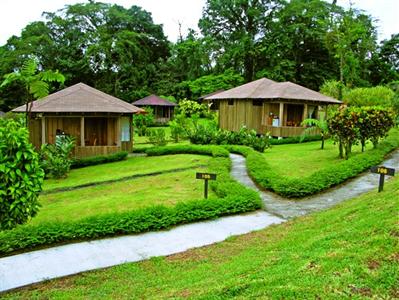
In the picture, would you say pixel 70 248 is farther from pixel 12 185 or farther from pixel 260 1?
pixel 260 1

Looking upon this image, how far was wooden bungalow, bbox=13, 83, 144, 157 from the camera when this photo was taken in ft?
63.9

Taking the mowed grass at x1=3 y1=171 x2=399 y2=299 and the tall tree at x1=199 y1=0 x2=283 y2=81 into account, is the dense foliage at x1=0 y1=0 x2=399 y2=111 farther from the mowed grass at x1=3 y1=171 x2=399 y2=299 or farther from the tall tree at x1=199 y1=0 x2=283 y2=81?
the mowed grass at x1=3 y1=171 x2=399 y2=299

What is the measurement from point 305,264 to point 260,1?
155ft

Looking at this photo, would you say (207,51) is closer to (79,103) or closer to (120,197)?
(79,103)

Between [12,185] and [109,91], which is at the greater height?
[109,91]

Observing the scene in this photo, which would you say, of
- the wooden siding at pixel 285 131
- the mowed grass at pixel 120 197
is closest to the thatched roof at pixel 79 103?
the mowed grass at pixel 120 197

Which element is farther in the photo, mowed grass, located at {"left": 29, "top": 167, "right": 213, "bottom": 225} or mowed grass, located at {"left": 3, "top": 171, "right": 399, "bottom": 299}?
mowed grass, located at {"left": 29, "top": 167, "right": 213, "bottom": 225}

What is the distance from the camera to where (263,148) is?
1967 centimetres

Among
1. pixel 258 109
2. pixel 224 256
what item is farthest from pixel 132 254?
pixel 258 109

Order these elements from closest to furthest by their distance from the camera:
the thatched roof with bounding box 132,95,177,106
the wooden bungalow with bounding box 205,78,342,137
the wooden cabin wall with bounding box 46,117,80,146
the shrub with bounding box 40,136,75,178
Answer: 1. the shrub with bounding box 40,136,75,178
2. the wooden cabin wall with bounding box 46,117,80,146
3. the wooden bungalow with bounding box 205,78,342,137
4. the thatched roof with bounding box 132,95,177,106

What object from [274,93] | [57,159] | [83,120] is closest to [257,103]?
[274,93]

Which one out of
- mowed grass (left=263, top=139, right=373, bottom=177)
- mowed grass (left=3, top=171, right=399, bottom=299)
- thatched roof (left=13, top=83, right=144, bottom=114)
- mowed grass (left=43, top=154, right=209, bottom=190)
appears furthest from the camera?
thatched roof (left=13, top=83, right=144, bottom=114)

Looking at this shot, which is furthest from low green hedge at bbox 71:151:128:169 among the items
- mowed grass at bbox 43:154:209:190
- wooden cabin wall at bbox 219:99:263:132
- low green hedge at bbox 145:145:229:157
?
wooden cabin wall at bbox 219:99:263:132

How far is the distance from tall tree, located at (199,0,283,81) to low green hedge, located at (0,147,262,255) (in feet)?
123
